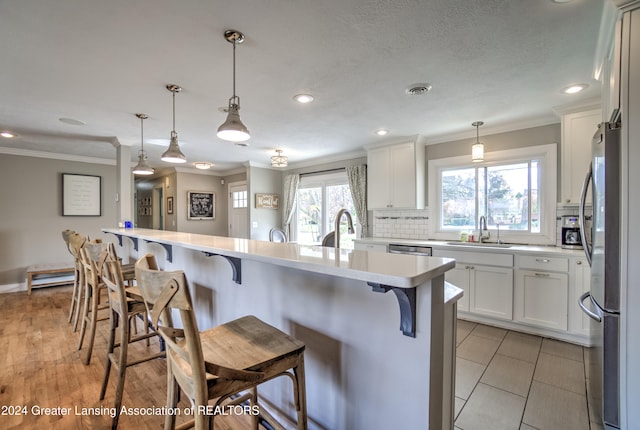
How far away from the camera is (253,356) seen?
1132mm

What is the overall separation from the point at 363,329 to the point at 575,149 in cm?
329

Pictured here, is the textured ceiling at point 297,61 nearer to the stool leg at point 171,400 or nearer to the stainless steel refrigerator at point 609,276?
the stainless steel refrigerator at point 609,276

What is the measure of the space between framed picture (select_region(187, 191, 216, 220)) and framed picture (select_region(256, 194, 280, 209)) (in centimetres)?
189

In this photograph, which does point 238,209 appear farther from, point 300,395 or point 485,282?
point 300,395

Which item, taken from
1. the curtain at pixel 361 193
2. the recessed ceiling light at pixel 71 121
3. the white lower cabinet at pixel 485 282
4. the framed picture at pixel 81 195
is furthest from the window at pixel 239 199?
the white lower cabinet at pixel 485 282

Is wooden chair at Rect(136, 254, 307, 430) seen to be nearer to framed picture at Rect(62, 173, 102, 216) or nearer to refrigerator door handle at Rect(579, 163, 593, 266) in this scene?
refrigerator door handle at Rect(579, 163, 593, 266)

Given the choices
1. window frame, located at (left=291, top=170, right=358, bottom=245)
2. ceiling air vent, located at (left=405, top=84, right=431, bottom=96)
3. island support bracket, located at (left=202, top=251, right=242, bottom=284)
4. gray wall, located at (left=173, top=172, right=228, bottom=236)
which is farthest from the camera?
gray wall, located at (left=173, top=172, right=228, bottom=236)

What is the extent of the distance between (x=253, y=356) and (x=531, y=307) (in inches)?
126

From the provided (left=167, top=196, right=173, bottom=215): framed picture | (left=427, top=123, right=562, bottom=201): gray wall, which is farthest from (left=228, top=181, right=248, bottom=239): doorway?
(left=427, top=123, right=562, bottom=201): gray wall

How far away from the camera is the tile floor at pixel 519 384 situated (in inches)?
71.5

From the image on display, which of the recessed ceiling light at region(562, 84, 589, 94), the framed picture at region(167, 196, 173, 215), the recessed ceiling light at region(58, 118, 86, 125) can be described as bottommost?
the framed picture at region(167, 196, 173, 215)

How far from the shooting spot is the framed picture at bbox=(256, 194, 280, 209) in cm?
623

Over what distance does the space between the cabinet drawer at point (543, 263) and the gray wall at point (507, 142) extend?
0.87m

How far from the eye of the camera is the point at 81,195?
5461mm
